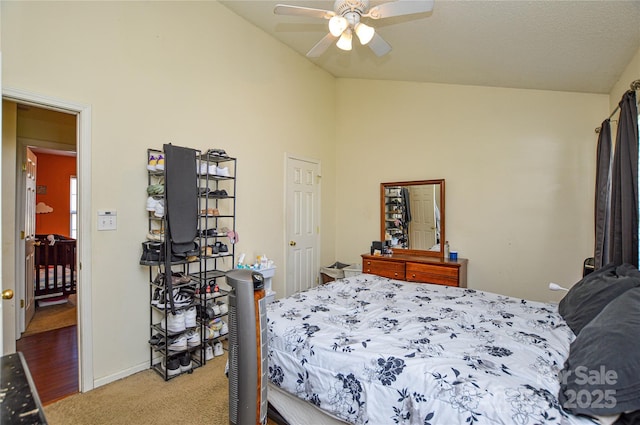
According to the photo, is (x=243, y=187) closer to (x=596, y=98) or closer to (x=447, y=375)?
(x=447, y=375)

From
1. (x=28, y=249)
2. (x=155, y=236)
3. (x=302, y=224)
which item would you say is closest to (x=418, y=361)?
(x=155, y=236)

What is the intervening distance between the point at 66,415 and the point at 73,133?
2.86 meters

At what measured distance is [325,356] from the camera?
1.58m

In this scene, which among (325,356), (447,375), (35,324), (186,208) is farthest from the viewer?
(35,324)

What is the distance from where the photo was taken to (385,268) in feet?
13.3

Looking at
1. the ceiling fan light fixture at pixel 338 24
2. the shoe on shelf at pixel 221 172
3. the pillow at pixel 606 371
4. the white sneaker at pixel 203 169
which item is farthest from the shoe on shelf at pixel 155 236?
the pillow at pixel 606 371

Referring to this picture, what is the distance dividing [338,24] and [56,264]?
5.19 meters

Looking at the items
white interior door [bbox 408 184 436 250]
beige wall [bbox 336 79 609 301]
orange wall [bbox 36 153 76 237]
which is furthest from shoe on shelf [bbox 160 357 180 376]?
orange wall [bbox 36 153 76 237]

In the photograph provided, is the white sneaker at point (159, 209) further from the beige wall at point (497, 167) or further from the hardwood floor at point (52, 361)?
the beige wall at point (497, 167)

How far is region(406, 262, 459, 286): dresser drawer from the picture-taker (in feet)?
11.7

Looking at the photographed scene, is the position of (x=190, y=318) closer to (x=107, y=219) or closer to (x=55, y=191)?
(x=107, y=219)

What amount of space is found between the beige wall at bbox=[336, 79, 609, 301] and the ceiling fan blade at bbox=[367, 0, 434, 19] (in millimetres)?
2170

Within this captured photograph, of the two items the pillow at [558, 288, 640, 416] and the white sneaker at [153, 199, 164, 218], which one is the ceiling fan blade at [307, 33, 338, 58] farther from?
the pillow at [558, 288, 640, 416]

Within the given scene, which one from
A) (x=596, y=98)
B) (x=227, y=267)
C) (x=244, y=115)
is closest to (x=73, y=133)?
(x=244, y=115)
